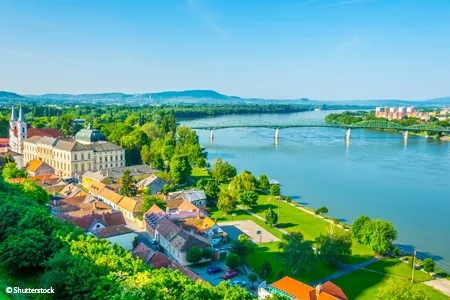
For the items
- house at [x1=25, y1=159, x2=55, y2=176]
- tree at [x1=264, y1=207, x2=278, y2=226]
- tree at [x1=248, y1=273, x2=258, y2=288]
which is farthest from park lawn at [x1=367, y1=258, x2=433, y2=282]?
house at [x1=25, y1=159, x2=55, y2=176]

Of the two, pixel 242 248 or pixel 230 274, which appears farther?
pixel 242 248

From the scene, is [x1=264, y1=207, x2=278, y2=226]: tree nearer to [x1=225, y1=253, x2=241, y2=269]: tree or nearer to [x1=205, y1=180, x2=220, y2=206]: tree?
[x1=205, y1=180, x2=220, y2=206]: tree

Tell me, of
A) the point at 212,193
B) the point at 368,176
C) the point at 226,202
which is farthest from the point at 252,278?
the point at 368,176

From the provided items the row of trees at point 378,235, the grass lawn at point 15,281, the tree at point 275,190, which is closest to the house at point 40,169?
the tree at point 275,190

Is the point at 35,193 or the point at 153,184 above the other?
the point at 35,193

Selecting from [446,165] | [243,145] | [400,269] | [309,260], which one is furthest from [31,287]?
[243,145]

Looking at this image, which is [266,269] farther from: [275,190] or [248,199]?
[275,190]

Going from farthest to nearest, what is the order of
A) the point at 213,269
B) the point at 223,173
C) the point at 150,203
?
the point at 223,173 → the point at 150,203 → the point at 213,269
